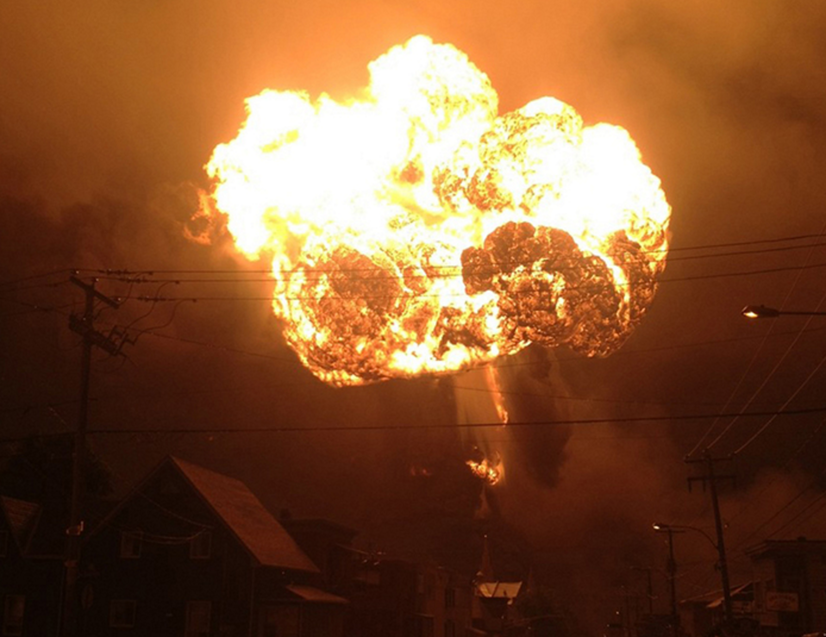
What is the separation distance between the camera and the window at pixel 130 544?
2030 inches

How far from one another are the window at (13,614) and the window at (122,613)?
5.11m

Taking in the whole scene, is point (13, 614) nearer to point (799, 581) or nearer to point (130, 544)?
point (130, 544)

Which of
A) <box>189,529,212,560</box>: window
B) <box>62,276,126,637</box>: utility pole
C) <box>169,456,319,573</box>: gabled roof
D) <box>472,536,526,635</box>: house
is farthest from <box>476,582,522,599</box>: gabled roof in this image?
<box>62,276,126,637</box>: utility pole

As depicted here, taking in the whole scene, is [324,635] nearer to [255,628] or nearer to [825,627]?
[255,628]

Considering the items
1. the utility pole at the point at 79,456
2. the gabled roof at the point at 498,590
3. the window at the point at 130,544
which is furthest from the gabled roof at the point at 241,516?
the gabled roof at the point at 498,590

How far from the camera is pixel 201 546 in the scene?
50938 millimetres

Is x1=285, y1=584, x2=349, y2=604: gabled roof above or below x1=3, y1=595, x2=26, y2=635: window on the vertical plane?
above

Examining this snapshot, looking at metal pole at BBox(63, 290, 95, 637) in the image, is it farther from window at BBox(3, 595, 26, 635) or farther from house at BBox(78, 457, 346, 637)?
window at BBox(3, 595, 26, 635)

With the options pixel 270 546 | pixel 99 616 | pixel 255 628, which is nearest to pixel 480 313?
pixel 270 546

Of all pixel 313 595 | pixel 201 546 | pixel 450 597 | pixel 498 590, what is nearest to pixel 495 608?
pixel 498 590

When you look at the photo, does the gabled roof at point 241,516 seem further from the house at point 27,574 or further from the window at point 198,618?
the house at point 27,574

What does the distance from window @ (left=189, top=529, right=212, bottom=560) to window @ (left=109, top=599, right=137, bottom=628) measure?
3.76 metres

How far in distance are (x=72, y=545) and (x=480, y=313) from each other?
28823mm

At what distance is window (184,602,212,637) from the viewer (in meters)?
49.8
